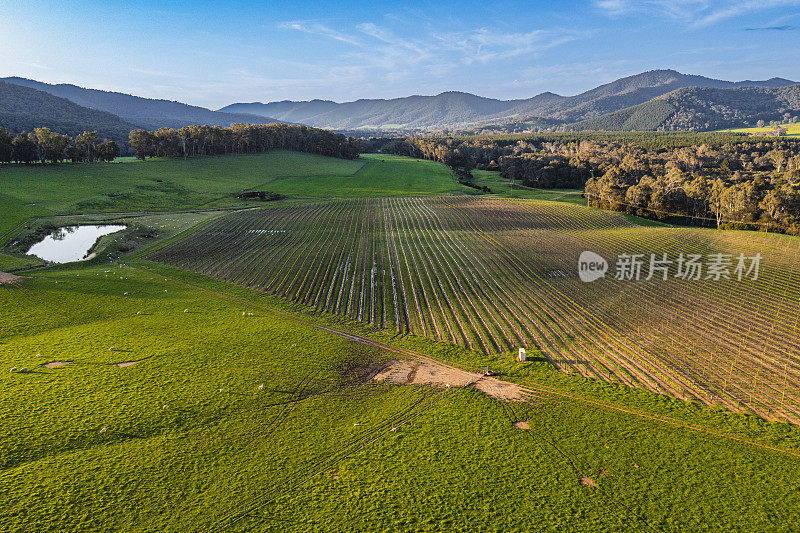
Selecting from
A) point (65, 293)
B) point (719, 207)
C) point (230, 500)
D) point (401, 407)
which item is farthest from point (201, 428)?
point (719, 207)

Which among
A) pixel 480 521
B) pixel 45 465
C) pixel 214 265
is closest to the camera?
pixel 480 521

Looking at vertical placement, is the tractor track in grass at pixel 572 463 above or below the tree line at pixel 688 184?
below

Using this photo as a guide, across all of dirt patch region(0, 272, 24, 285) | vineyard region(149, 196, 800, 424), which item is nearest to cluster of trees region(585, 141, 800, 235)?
vineyard region(149, 196, 800, 424)

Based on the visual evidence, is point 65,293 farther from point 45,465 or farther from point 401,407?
point 401,407

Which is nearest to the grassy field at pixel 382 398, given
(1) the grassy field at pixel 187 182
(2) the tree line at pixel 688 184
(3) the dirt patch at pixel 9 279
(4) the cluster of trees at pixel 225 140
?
(3) the dirt patch at pixel 9 279

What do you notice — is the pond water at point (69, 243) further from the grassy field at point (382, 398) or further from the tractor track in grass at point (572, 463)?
the tractor track in grass at point (572, 463)

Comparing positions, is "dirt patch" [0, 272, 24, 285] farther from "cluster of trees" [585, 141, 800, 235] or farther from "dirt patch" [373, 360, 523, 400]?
"cluster of trees" [585, 141, 800, 235]
